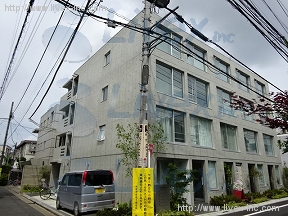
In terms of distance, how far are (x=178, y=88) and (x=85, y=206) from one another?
782 cm

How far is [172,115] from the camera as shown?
11383mm

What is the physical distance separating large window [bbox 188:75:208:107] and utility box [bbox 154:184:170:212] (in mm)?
6121

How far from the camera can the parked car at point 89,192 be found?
8258 millimetres

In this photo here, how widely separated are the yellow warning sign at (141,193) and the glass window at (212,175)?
309 inches

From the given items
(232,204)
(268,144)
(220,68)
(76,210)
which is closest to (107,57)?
(220,68)

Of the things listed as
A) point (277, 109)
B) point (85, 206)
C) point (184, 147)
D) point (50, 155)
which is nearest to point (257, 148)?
point (184, 147)

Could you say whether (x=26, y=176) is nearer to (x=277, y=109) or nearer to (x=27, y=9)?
(x=27, y=9)

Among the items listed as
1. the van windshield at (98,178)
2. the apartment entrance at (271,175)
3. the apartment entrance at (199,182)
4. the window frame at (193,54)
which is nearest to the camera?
the van windshield at (98,178)

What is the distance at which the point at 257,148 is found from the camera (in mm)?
17750

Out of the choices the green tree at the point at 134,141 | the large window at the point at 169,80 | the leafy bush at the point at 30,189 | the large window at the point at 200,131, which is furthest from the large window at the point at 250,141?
the leafy bush at the point at 30,189

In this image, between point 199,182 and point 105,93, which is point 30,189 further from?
point 199,182

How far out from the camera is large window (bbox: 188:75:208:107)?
43.0 ft

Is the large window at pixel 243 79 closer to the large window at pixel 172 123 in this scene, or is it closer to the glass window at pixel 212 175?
the glass window at pixel 212 175

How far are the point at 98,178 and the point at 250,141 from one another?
13611 mm
